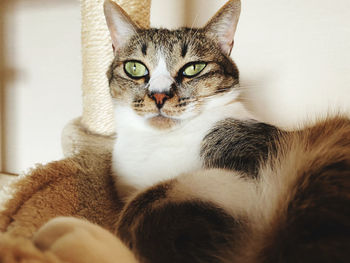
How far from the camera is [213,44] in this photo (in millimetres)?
827

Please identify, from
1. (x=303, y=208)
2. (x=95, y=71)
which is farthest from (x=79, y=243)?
(x=95, y=71)

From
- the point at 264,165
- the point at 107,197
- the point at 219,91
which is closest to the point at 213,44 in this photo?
the point at 219,91

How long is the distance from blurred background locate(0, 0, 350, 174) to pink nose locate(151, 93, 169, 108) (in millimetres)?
359

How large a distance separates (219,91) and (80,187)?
48 centimetres

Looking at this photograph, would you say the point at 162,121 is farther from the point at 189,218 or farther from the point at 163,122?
the point at 189,218

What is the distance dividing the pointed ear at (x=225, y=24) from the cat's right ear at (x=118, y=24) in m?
0.24

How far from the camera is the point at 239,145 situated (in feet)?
2.12

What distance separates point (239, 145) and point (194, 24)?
0.88 m

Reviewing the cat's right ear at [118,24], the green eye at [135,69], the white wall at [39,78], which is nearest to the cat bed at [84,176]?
the cat's right ear at [118,24]

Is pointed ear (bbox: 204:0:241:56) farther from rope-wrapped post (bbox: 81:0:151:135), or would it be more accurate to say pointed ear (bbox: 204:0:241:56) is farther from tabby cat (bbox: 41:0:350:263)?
rope-wrapped post (bbox: 81:0:151:135)

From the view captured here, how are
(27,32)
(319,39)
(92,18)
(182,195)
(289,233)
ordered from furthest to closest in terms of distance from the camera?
(27,32), (319,39), (92,18), (182,195), (289,233)

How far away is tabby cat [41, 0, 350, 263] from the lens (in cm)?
39

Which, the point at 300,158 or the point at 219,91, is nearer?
the point at 300,158

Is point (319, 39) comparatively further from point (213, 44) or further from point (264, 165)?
point (264, 165)
